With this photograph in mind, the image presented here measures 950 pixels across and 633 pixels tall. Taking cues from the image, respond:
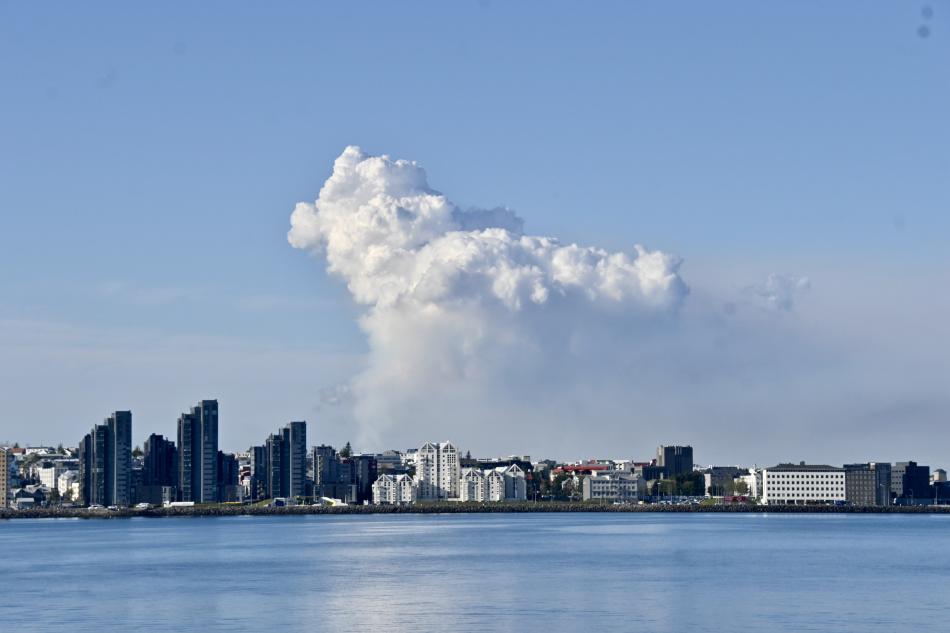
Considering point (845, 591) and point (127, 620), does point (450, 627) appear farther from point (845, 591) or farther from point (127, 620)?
point (845, 591)

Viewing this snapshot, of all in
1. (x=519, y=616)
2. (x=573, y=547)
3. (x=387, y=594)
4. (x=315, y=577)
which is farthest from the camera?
(x=573, y=547)

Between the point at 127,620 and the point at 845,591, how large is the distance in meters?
30.9

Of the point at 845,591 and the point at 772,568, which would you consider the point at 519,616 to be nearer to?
the point at 845,591

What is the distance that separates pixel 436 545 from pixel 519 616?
5882 cm

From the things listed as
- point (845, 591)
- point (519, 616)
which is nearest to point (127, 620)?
point (519, 616)

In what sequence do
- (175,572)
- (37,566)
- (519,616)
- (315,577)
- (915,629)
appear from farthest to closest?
(37,566) → (175,572) → (315,577) → (519,616) → (915,629)

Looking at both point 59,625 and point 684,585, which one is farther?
point 684,585

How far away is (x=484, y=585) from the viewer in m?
71.9

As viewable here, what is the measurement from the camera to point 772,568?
83.6 metres

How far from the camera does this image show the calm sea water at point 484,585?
57312 mm

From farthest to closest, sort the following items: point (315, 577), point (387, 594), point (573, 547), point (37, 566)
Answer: point (573, 547), point (37, 566), point (315, 577), point (387, 594)

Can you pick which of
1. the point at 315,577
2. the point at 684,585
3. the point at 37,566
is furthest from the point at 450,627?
the point at 37,566

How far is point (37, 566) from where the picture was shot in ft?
308

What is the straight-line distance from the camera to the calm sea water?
2256 inches
